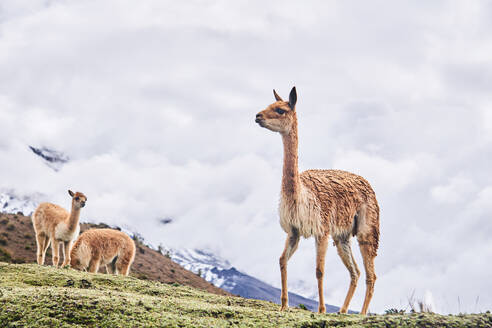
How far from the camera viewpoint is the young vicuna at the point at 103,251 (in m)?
17.1

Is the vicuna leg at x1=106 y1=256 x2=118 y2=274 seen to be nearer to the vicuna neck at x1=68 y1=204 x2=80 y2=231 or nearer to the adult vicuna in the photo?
the vicuna neck at x1=68 y1=204 x2=80 y2=231

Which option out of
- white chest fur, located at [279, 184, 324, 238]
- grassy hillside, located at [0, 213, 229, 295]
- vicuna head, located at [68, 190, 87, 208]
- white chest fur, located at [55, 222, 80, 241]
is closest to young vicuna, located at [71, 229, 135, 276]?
white chest fur, located at [55, 222, 80, 241]

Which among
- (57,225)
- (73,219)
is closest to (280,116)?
(73,219)

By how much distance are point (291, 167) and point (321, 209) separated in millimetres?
1006

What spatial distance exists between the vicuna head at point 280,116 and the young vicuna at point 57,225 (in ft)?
34.0

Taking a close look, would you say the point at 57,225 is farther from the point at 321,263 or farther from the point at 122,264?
the point at 321,263

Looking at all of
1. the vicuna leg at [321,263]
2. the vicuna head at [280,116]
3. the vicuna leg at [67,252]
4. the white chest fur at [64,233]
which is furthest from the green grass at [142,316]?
the white chest fur at [64,233]

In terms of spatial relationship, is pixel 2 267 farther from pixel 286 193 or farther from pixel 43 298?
pixel 286 193

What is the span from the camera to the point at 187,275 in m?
41.9

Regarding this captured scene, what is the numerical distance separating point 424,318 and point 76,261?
13.4 metres

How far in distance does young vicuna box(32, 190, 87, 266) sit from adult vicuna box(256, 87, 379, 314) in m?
10.3

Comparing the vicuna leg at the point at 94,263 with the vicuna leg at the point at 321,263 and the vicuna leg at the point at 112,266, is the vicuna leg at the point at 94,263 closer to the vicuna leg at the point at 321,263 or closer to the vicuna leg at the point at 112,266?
the vicuna leg at the point at 112,266

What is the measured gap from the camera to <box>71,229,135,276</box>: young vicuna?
56.1ft

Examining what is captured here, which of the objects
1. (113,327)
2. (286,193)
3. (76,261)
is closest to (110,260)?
(76,261)
